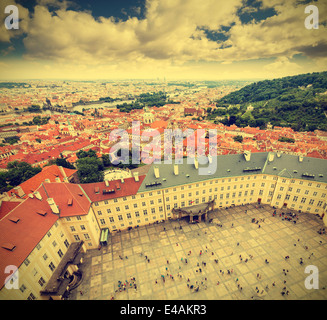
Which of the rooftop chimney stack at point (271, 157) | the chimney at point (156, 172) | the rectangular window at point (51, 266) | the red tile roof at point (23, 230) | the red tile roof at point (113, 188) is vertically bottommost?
the rectangular window at point (51, 266)

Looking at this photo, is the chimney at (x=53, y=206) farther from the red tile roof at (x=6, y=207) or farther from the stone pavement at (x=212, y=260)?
the stone pavement at (x=212, y=260)

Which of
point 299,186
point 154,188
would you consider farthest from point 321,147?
point 154,188

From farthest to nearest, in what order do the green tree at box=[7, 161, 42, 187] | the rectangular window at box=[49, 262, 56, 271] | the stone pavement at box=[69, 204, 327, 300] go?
the green tree at box=[7, 161, 42, 187], the stone pavement at box=[69, 204, 327, 300], the rectangular window at box=[49, 262, 56, 271]

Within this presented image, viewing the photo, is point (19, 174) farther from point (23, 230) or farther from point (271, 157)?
point (271, 157)

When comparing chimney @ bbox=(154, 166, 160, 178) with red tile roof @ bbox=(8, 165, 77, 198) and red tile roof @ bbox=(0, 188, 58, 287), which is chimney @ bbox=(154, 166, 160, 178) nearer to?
red tile roof @ bbox=(0, 188, 58, 287)

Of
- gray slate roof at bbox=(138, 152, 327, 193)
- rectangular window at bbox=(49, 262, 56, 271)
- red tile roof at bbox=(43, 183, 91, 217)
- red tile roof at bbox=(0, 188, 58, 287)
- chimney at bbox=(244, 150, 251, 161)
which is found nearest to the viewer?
red tile roof at bbox=(0, 188, 58, 287)

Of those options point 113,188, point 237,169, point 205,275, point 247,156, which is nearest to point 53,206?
point 113,188

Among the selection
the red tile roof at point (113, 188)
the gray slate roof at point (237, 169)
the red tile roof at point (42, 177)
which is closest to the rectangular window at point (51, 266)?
the red tile roof at point (113, 188)

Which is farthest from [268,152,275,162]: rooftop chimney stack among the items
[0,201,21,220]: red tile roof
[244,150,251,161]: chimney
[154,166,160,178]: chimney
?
[0,201,21,220]: red tile roof
